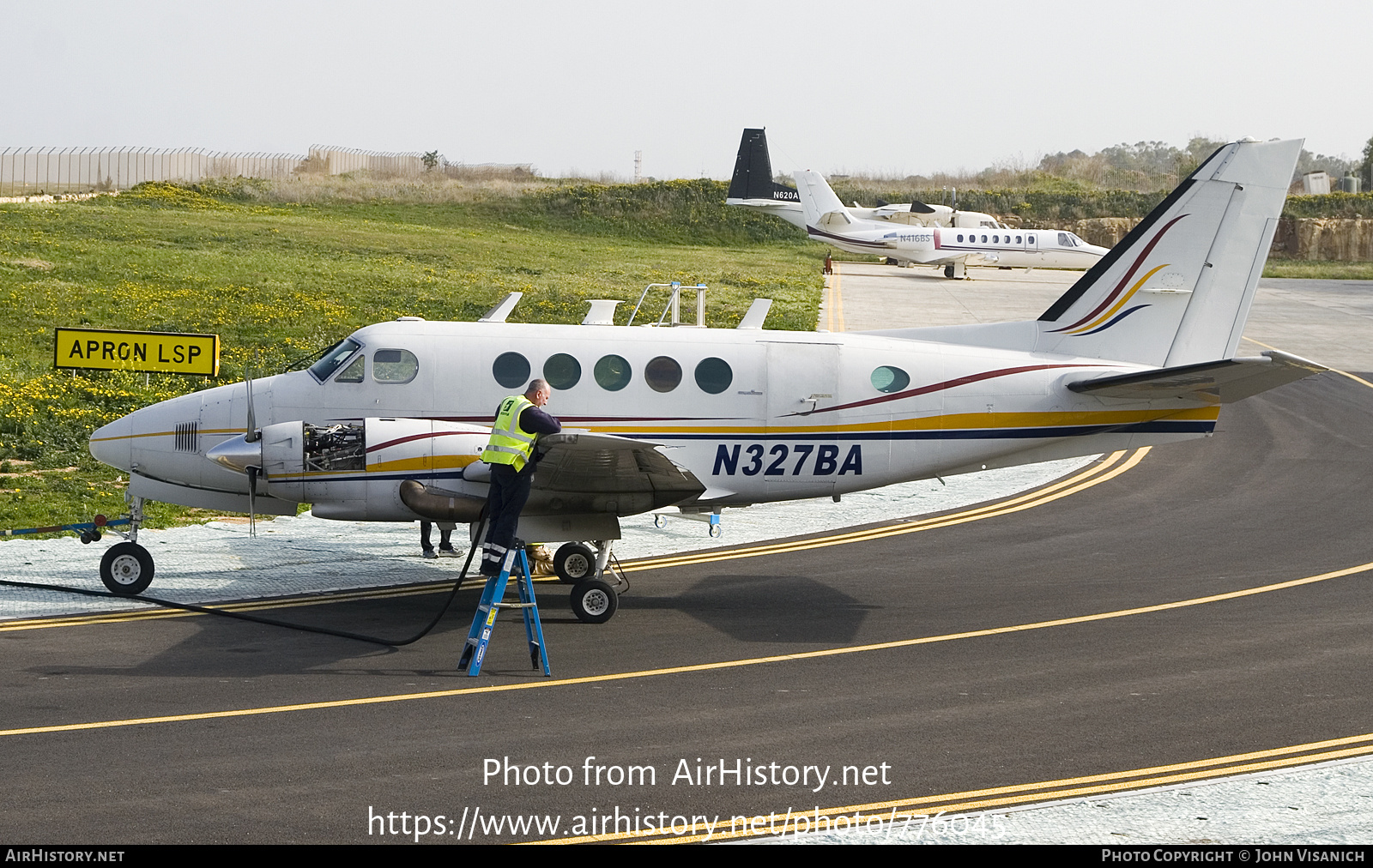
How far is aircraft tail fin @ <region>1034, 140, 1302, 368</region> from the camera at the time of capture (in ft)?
50.8

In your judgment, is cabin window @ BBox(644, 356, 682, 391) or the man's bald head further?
cabin window @ BBox(644, 356, 682, 391)

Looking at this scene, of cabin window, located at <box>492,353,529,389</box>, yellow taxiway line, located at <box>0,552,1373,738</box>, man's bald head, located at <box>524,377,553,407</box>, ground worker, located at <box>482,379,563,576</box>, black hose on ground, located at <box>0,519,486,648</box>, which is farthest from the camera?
cabin window, located at <box>492,353,529,389</box>

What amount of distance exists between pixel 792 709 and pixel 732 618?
316 cm

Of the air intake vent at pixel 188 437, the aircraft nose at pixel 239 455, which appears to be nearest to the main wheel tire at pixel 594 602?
the aircraft nose at pixel 239 455

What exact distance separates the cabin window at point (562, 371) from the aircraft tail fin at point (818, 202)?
167 ft

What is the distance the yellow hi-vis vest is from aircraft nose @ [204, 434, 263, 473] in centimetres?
283

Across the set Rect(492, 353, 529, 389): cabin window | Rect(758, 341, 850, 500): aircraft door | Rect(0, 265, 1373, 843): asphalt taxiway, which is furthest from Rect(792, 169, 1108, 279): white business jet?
Rect(492, 353, 529, 389): cabin window

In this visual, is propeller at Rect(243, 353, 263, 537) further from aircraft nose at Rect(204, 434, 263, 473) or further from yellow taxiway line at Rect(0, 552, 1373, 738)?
yellow taxiway line at Rect(0, 552, 1373, 738)

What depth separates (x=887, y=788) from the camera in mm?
9375

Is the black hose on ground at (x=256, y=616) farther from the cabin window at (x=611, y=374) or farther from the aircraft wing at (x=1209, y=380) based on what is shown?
the aircraft wing at (x=1209, y=380)

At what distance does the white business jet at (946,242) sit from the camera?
205 feet

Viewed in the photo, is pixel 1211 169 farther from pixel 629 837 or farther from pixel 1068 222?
pixel 1068 222

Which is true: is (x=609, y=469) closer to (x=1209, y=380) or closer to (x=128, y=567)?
(x=128, y=567)

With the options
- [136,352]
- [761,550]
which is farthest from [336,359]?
[761,550]
